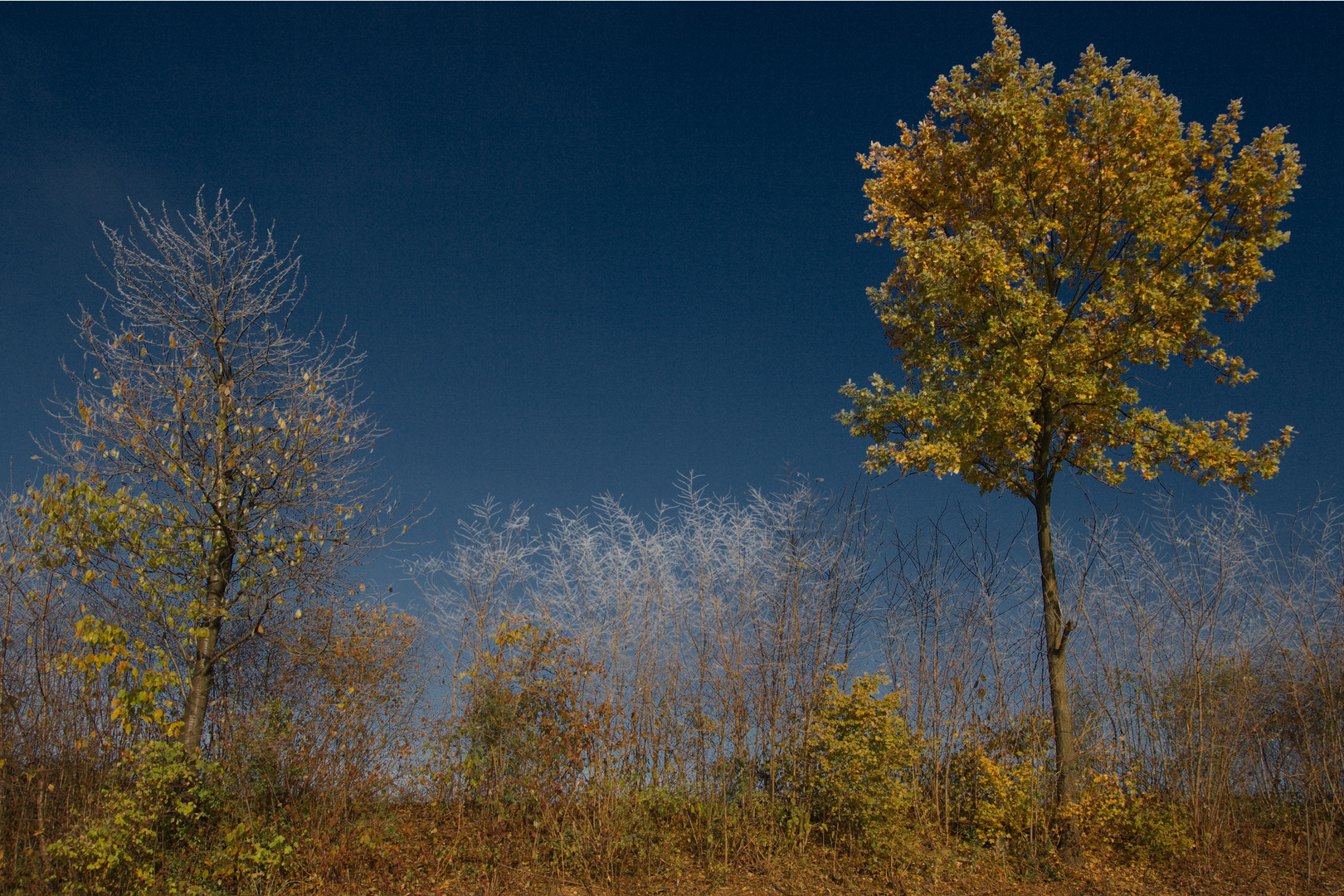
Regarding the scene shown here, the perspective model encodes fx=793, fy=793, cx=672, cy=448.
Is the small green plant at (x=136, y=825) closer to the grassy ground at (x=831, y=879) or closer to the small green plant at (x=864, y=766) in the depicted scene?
the grassy ground at (x=831, y=879)

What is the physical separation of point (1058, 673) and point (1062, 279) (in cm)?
464

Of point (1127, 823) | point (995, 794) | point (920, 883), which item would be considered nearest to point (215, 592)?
point (920, 883)

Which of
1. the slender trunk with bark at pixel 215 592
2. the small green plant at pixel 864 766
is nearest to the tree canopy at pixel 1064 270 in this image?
the small green plant at pixel 864 766

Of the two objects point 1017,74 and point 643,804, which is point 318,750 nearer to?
point 643,804

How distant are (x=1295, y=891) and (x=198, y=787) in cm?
1100

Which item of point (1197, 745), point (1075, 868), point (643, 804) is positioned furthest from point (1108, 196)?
point (643, 804)

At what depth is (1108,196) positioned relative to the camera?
918cm

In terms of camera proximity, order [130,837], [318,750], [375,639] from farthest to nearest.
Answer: [375,639]
[318,750]
[130,837]

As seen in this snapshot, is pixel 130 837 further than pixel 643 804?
No

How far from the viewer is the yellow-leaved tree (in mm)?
8758

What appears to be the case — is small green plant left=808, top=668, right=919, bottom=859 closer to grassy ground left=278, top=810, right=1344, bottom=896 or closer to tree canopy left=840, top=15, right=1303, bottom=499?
grassy ground left=278, top=810, right=1344, bottom=896

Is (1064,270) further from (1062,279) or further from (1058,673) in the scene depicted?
(1058,673)

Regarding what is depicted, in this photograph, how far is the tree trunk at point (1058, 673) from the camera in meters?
8.43

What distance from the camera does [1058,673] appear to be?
28.9 ft
